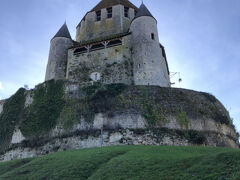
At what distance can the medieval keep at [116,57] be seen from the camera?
27.4 m

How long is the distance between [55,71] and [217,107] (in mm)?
17480

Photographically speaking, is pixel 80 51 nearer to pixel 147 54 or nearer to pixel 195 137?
pixel 147 54

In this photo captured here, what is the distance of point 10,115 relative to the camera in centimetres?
2536

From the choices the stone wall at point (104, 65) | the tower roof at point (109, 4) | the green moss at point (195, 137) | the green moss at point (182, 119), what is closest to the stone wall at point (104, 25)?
the tower roof at point (109, 4)

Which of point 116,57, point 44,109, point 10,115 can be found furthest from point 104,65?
point 10,115

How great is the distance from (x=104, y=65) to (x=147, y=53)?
482 centimetres

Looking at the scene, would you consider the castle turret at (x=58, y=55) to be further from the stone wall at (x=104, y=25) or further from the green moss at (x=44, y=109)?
the green moss at (x=44, y=109)

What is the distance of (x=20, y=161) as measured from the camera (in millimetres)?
17516

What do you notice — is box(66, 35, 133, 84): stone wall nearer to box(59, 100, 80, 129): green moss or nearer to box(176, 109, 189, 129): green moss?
box(59, 100, 80, 129): green moss

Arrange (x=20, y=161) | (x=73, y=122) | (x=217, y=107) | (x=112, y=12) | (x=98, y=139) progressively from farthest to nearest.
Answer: (x=112, y=12) → (x=217, y=107) → (x=73, y=122) → (x=98, y=139) → (x=20, y=161)

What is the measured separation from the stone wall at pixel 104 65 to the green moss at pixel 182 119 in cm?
798

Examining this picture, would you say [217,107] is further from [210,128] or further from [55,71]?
[55,71]

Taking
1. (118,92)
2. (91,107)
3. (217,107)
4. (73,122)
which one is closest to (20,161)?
(73,122)

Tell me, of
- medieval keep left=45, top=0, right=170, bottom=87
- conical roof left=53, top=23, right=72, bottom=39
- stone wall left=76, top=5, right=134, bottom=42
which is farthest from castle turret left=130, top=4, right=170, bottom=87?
conical roof left=53, top=23, right=72, bottom=39
